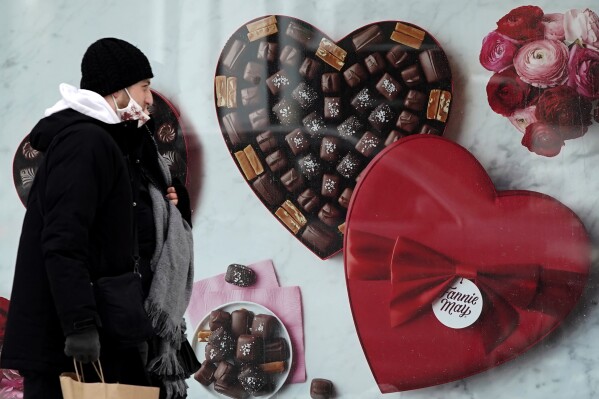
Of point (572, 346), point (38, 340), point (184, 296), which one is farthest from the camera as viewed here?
point (572, 346)

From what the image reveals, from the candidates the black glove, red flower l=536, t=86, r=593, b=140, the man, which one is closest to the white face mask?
the man

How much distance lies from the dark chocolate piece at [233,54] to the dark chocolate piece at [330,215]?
60cm

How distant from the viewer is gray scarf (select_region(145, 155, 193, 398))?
2.26m

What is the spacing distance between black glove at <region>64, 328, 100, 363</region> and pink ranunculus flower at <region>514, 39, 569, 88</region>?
1855mm

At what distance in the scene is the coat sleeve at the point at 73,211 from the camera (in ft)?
6.59

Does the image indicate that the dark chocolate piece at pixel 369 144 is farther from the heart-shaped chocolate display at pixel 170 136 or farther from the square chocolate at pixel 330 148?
the heart-shaped chocolate display at pixel 170 136

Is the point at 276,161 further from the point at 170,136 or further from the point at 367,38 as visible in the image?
the point at 367,38

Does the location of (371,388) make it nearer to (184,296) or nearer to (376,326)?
(376,326)

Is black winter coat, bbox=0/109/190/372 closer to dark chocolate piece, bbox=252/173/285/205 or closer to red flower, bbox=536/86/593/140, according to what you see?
dark chocolate piece, bbox=252/173/285/205

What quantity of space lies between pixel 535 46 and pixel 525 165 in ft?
1.32

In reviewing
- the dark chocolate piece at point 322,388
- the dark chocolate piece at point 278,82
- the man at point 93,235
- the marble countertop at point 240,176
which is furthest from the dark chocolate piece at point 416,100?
the man at point 93,235

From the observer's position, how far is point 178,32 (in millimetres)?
3529

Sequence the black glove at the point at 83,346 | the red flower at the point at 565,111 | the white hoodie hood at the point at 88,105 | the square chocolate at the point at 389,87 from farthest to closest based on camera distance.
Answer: the square chocolate at the point at 389,87
the red flower at the point at 565,111
the white hoodie hood at the point at 88,105
the black glove at the point at 83,346

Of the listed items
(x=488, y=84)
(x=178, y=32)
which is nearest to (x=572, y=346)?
(x=488, y=84)
